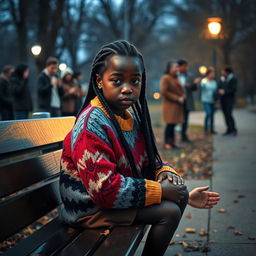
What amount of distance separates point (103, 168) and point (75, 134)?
0.26 m

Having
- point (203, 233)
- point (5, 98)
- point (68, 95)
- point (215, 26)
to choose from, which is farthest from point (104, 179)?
point (215, 26)

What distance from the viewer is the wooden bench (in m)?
2.26

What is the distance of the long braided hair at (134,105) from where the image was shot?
251 cm

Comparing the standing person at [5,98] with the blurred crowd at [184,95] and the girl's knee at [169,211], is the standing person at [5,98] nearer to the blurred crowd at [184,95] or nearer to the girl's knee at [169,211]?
the blurred crowd at [184,95]

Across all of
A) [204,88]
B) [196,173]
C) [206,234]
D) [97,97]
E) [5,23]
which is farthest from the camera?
[5,23]

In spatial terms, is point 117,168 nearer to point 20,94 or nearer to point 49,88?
point 49,88

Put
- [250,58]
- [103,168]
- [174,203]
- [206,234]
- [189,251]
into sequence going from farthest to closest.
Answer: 1. [250,58]
2. [206,234]
3. [189,251]
4. [174,203]
5. [103,168]

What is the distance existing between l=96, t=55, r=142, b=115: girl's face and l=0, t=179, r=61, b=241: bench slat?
724 millimetres

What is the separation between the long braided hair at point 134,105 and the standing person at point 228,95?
10745mm

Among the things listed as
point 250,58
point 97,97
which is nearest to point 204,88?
point 97,97

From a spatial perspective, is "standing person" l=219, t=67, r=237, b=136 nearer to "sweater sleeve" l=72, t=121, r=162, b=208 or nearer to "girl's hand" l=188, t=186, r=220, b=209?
"girl's hand" l=188, t=186, r=220, b=209

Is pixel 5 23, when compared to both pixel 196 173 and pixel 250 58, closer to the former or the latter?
pixel 196 173

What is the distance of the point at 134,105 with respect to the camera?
2.82 m

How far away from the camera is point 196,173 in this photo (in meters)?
7.20
